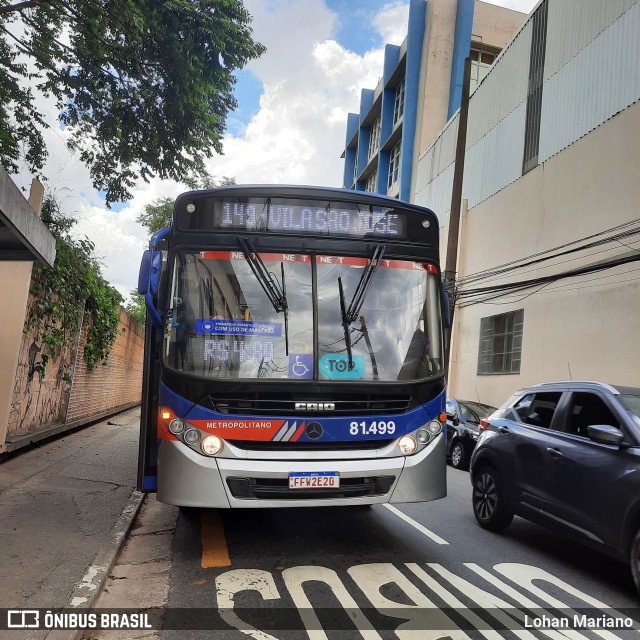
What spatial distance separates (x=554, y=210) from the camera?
14789 millimetres

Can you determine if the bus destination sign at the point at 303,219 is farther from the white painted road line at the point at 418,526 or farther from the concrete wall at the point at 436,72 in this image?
the concrete wall at the point at 436,72

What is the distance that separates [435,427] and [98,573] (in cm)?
291

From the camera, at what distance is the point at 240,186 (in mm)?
5438

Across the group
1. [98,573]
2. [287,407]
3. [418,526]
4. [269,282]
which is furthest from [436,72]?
[98,573]

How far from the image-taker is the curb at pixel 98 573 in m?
3.52

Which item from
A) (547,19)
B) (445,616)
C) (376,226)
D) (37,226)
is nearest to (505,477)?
(445,616)

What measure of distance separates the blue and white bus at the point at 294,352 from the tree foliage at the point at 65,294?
504cm

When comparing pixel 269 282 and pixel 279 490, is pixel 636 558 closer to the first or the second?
pixel 279 490

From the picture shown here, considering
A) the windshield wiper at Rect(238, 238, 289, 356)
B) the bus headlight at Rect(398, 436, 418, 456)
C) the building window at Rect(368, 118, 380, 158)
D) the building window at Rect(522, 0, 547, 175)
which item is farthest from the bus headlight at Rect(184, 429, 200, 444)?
the building window at Rect(368, 118, 380, 158)

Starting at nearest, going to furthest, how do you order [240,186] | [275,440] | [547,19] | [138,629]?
[138,629], [275,440], [240,186], [547,19]

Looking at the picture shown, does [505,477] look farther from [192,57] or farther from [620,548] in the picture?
[192,57]

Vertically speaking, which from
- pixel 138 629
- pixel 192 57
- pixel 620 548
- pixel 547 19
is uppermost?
pixel 547 19

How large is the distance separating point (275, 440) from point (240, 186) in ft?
7.46

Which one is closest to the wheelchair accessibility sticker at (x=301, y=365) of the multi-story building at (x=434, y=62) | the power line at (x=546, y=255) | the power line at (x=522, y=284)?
the power line at (x=522, y=284)
